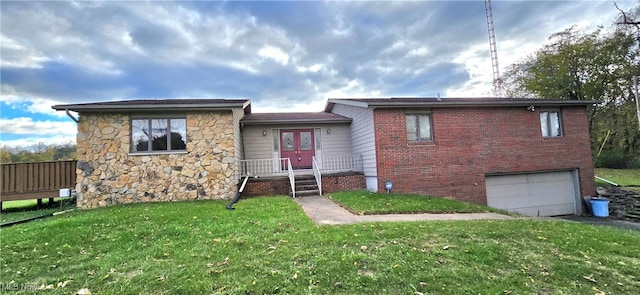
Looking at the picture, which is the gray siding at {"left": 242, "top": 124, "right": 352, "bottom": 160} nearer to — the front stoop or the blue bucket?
the front stoop

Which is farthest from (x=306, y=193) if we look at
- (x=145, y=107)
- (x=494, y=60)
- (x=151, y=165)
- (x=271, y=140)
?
(x=494, y=60)

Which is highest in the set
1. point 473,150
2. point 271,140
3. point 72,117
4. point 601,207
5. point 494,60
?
point 494,60

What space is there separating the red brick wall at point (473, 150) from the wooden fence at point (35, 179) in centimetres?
1087

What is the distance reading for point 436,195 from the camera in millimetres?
10328

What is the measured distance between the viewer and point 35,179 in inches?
379

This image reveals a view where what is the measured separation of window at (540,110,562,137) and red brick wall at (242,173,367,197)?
779cm

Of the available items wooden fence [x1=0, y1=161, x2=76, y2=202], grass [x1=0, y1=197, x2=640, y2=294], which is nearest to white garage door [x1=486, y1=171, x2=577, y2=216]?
grass [x1=0, y1=197, x2=640, y2=294]

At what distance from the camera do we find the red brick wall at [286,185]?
10672mm

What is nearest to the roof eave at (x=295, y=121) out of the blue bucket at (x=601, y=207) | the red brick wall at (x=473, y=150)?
the red brick wall at (x=473, y=150)

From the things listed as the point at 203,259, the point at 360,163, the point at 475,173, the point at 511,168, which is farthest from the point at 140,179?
the point at 511,168

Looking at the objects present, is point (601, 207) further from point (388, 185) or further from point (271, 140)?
point (271, 140)

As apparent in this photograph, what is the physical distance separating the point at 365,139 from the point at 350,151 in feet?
6.66

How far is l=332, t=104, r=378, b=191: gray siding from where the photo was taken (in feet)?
34.1

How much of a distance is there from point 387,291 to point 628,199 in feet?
47.1
